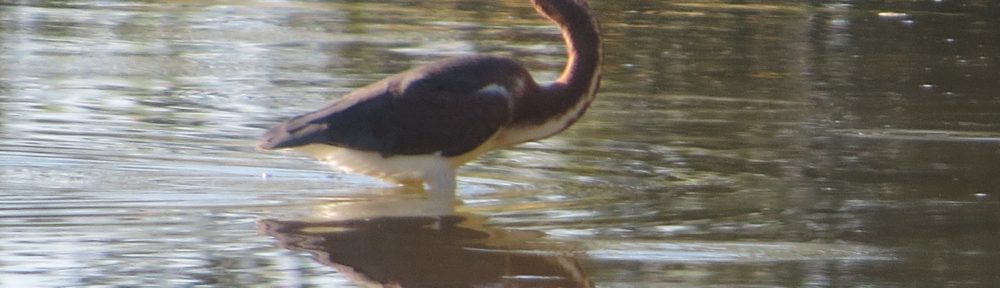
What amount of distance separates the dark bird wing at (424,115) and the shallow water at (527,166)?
25 cm

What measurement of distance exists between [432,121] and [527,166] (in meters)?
0.93

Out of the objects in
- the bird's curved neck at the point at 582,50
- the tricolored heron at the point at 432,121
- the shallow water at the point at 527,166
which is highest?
the bird's curved neck at the point at 582,50

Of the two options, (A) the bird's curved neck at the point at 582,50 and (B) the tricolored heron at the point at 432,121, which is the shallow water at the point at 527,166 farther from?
(A) the bird's curved neck at the point at 582,50

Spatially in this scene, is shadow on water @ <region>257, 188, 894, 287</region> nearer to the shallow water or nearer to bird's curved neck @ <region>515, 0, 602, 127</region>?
the shallow water

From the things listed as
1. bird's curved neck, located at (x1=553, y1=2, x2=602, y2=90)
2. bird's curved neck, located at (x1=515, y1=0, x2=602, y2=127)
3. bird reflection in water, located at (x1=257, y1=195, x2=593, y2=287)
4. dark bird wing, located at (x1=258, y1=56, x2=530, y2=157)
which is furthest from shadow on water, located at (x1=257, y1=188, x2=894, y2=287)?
bird's curved neck, located at (x1=553, y1=2, x2=602, y2=90)

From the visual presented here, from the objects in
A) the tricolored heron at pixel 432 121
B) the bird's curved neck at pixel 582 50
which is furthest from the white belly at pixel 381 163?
the bird's curved neck at pixel 582 50

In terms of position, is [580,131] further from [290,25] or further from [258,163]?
[290,25]

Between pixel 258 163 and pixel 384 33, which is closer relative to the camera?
pixel 258 163

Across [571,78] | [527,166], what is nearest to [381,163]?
[571,78]

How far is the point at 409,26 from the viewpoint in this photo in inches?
563

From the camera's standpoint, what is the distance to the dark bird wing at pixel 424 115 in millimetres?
7422

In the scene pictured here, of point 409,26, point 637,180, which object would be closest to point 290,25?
point 409,26

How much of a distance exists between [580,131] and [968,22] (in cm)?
685

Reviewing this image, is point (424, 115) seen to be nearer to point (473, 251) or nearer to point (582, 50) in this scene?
point (582, 50)
